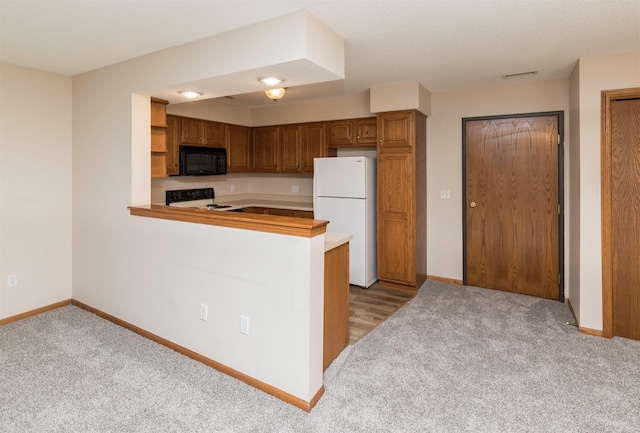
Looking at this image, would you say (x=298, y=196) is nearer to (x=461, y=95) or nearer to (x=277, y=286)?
(x=461, y=95)

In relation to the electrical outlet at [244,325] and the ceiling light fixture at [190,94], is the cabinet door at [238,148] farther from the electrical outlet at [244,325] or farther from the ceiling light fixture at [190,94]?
the electrical outlet at [244,325]

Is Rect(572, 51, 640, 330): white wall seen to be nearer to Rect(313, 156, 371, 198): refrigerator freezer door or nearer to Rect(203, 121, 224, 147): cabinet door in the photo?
Rect(313, 156, 371, 198): refrigerator freezer door

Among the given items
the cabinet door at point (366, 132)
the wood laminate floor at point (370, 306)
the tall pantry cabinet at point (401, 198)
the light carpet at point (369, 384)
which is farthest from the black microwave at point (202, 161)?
the wood laminate floor at point (370, 306)

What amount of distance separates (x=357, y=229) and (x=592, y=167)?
7.55ft

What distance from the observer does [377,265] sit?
4586 millimetres

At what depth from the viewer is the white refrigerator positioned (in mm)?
4355

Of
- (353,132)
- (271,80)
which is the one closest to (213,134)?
(353,132)

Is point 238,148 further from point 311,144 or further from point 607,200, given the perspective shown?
point 607,200

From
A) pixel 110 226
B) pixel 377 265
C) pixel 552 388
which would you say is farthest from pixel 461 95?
pixel 110 226

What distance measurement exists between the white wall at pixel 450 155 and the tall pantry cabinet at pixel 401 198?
201 mm

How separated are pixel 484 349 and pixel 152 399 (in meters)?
2.36

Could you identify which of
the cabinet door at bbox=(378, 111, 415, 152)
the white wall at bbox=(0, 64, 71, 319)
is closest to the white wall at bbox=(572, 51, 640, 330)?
the cabinet door at bbox=(378, 111, 415, 152)

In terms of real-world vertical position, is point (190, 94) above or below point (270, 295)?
above

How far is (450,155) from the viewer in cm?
448
